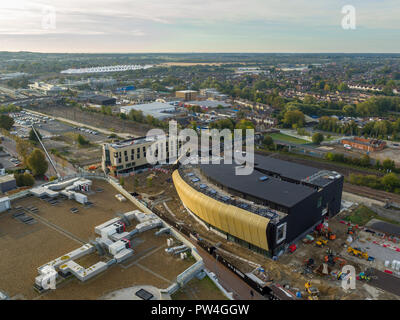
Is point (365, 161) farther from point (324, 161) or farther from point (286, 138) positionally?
point (286, 138)

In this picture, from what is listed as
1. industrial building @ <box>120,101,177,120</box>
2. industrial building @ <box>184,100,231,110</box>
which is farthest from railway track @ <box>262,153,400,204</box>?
industrial building @ <box>184,100,231,110</box>

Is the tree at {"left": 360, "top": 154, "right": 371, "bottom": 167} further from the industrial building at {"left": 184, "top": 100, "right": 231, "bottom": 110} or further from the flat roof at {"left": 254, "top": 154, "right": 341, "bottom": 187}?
the industrial building at {"left": 184, "top": 100, "right": 231, "bottom": 110}

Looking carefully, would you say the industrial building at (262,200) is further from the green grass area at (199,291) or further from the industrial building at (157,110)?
the industrial building at (157,110)

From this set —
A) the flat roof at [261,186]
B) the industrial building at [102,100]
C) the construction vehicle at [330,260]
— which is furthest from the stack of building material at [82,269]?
the industrial building at [102,100]

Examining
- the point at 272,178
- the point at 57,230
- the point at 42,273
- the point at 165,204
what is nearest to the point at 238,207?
the point at 272,178

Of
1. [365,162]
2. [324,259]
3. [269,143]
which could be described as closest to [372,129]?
[365,162]
